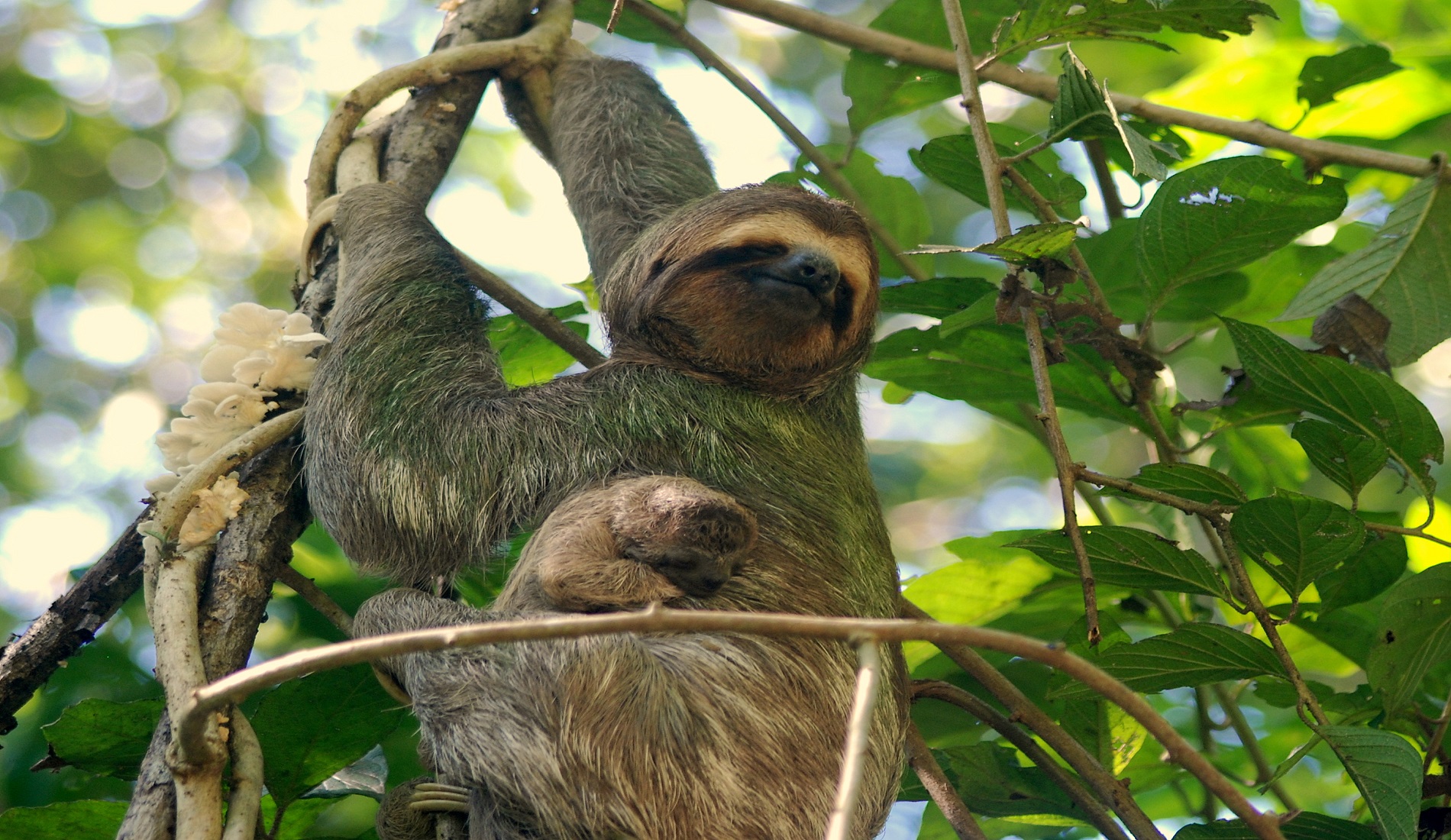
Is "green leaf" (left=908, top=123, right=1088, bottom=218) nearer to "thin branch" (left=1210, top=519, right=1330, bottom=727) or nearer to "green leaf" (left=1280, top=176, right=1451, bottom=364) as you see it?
"green leaf" (left=1280, top=176, right=1451, bottom=364)

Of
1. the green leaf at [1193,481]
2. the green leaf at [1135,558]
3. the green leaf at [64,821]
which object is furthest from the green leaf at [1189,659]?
the green leaf at [64,821]

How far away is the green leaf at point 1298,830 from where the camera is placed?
439 centimetres

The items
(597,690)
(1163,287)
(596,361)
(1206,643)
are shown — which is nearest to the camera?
(597,690)

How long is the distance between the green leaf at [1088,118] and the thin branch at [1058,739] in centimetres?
207

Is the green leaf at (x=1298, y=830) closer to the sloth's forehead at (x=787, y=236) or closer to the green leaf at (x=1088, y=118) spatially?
the green leaf at (x=1088, y=118)

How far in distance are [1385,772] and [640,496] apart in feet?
9.30

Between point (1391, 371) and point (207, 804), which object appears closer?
point (207, 804)

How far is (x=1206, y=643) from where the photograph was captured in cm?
442

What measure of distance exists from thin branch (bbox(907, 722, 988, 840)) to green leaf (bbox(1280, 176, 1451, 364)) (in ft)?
8.75

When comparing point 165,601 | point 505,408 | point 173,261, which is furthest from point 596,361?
point 173,261

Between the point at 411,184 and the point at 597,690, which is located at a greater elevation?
the point at 411,184

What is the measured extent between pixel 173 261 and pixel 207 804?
17639mm

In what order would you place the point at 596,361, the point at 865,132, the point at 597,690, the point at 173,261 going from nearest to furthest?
the point at 597,690 < the point at 596,361 < the point at 865,132 < the point at 173,261

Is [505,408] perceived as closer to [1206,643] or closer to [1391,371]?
[1206,643]
